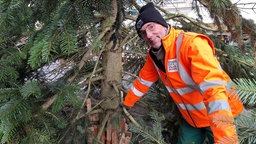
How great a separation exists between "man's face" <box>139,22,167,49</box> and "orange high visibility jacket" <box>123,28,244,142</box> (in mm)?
Answer: 31

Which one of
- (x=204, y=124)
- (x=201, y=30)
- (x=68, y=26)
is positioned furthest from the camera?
(x=201, y=30)

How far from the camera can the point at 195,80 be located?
1351 mm

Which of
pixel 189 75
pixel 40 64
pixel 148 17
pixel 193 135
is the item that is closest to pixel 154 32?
pixel 148 17

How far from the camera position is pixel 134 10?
220cm

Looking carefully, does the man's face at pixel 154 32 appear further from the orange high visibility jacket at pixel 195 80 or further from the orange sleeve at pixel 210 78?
the orange sleeve at pixel 210 78

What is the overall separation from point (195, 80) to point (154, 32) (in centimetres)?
35

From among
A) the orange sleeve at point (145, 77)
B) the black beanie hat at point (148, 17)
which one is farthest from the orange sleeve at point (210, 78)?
the orange sleeve at point (145, 77)

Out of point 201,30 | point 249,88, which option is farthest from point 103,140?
point 249,88

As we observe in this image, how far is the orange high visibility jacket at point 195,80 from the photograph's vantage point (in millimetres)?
1157

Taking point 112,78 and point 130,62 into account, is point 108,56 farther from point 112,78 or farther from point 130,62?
point 130,62

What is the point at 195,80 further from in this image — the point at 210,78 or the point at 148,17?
the point at 148,17

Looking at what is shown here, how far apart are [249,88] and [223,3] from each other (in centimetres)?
80

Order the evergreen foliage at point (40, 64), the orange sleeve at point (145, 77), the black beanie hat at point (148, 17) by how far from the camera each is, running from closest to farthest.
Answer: the evergreen foliage at point (40, 64) → the black beanie hat at point (148, 17) → the orange sleeve at point (145, 77)

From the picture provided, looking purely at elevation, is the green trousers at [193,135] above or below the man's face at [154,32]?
below
